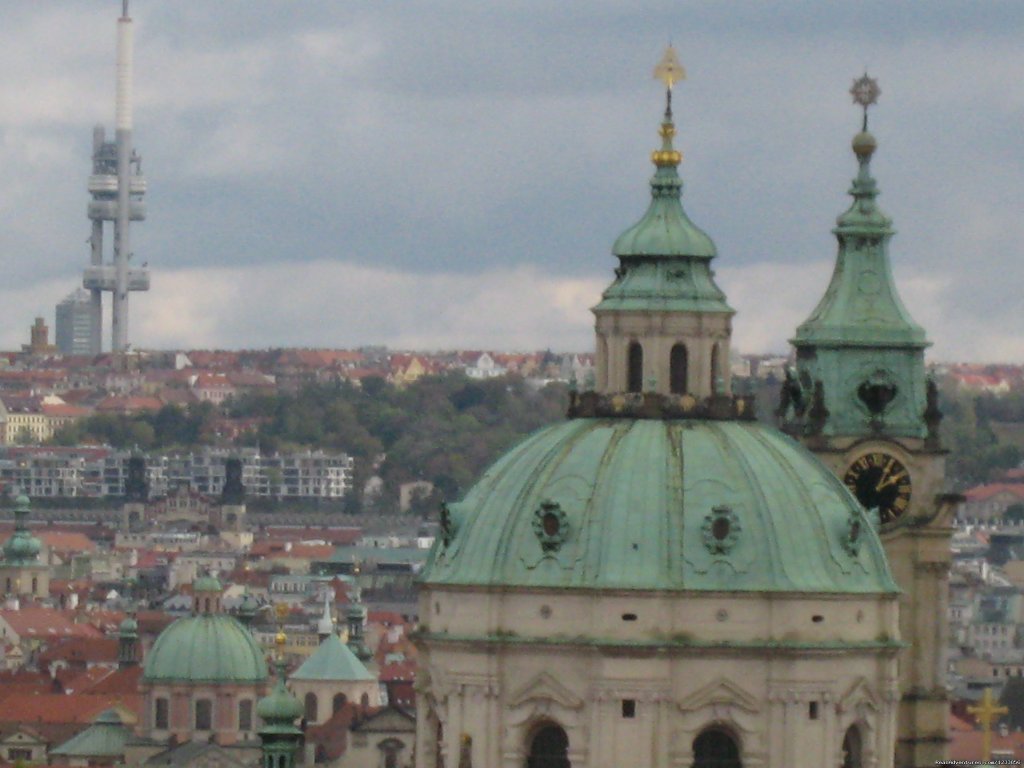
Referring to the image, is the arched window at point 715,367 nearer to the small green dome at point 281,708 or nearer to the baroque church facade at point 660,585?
the baroque church facade at point 660,585

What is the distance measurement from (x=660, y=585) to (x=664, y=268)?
3.54m

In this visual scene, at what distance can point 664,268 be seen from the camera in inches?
2099

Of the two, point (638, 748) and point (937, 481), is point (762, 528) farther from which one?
point (937, 481)

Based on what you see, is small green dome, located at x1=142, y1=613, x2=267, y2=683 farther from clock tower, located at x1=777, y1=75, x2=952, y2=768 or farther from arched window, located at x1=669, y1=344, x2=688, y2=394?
arched window, located at x1=669, y1=344, x2=688, y2=394

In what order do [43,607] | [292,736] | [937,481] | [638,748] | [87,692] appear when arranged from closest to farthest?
1. [638,748]
2. [937,481]
3. [292,736]
4. [87,692]
5. [43,607]

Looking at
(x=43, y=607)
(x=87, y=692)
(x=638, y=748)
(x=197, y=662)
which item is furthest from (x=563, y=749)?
(x=43, y=607)

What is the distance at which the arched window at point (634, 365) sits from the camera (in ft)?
174

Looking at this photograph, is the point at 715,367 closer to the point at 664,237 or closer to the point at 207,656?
the point at 664,237

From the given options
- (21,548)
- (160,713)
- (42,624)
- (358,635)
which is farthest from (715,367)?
(21,548)

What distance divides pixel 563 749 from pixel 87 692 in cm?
8823

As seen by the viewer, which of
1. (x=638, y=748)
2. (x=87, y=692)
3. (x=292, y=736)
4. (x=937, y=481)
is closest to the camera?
(x=638, y=748)

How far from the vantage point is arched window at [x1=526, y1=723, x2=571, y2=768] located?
51.7 m

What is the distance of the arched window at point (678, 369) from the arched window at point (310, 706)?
73797 millimetres

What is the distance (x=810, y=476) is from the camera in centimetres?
5238
